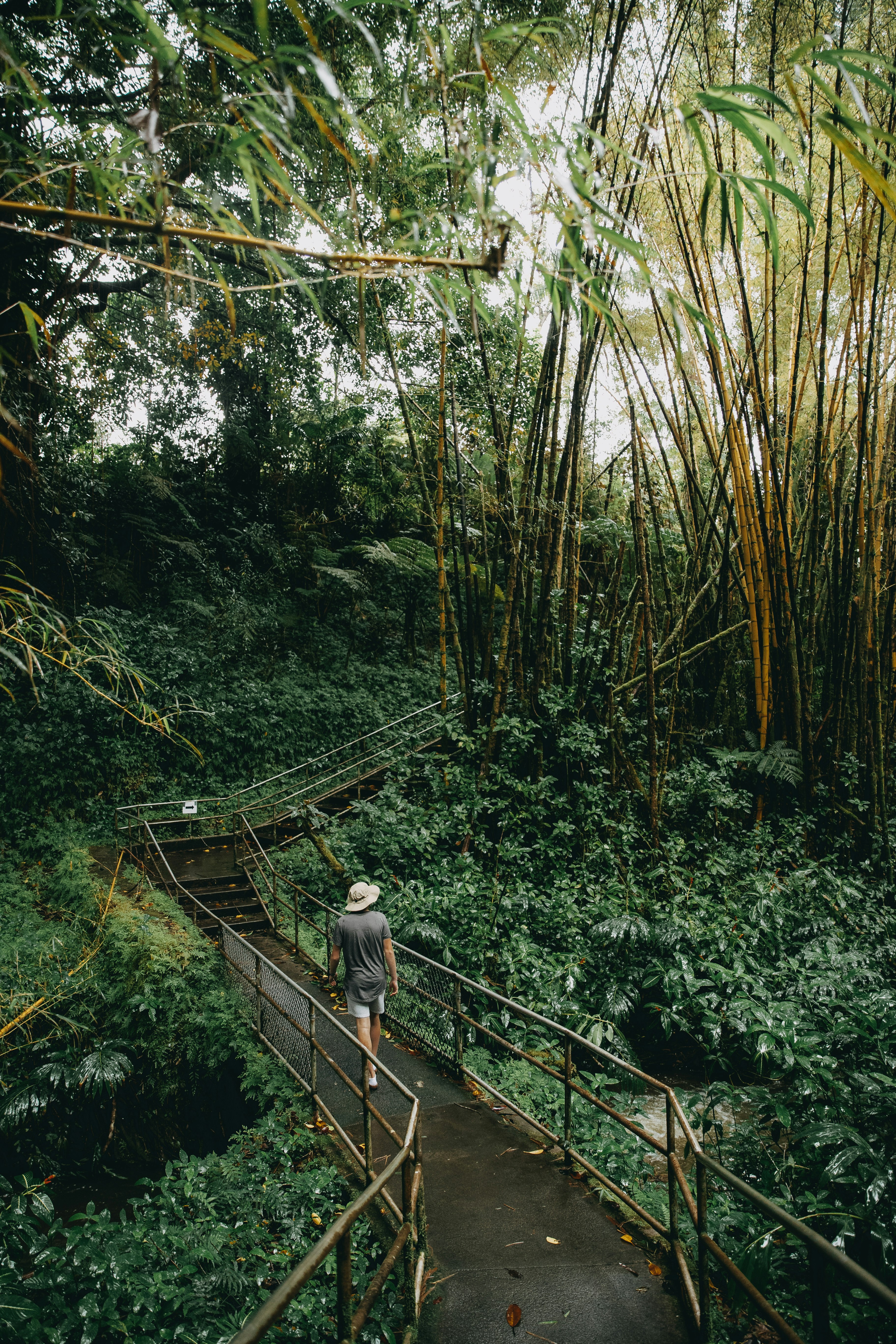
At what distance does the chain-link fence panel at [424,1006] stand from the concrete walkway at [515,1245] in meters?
0.43

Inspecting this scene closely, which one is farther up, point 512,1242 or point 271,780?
point 271,780

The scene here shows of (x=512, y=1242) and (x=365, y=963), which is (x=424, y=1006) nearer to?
(x=365, y=963)

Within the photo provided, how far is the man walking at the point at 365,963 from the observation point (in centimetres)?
388

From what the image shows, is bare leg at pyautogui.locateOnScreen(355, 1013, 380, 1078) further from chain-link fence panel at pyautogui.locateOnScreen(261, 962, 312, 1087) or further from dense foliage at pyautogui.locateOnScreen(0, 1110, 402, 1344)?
dense foliage at pyautogui.locateOnScreen(0, 1110, 402, 1344)

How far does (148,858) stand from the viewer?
A: 802 centimetres

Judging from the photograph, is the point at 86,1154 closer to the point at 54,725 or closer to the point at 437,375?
the point at 54,725

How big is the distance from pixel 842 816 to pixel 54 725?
9559mm

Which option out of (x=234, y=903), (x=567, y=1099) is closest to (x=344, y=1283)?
(x=567, y=1099)

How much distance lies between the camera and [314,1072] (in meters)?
3.72

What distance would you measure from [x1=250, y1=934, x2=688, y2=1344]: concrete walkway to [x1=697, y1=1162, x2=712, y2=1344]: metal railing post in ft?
0.32

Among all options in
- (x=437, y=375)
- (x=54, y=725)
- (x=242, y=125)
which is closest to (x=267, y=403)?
(x=437, y=375)

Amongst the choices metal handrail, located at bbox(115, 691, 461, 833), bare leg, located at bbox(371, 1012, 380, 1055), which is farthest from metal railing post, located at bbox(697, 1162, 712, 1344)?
metal handrail, located at bbox(115, 691, 461, 833)

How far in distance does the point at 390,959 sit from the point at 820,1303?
256cm

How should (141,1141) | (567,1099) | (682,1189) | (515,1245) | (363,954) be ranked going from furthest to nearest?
1. (141,1141)
2. (363,954)
3. (567,1099)
4. (515,1245)
5. (682,1189)
